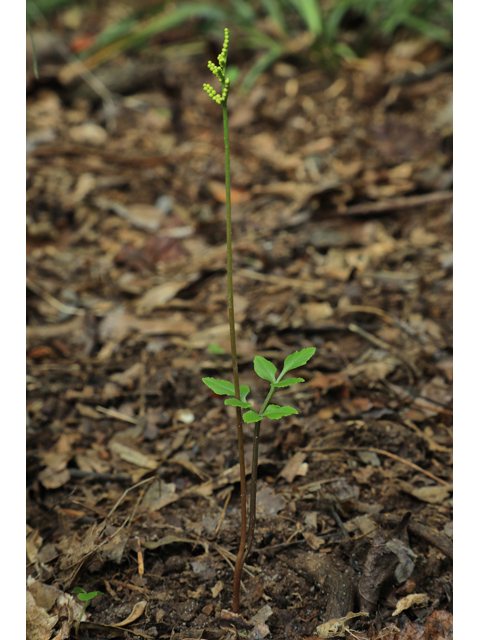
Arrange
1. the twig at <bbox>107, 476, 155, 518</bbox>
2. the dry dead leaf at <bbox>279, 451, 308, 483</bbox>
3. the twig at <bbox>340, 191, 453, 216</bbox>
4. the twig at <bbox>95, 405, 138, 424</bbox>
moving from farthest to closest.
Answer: the twig at <bbox>340, 191, 453, 216</bbox>, the twig at <bbox>95, 405, 138, 424</bbox>, the dry dead leaf at <bbox>279, 451, 308, 483</bbox>, the twig at <bbox>107, 476, 155, 518</bbox>

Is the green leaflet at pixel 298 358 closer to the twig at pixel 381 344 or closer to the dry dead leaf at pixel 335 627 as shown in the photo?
the dry dead leaf at pixel 335 627

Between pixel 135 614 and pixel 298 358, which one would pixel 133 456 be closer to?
pixel 135 614

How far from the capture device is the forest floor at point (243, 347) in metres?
1.36

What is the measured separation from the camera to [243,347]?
2305mm

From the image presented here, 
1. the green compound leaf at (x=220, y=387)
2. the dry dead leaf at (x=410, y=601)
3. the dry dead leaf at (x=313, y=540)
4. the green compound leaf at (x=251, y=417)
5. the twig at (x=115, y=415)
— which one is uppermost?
the green compound leaf at (x=220, y=387)

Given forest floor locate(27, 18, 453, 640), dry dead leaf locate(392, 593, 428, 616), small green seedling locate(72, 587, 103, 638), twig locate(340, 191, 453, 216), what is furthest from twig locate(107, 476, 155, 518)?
twig locate(340, 191, 453, 216)

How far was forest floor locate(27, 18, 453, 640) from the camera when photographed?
4.46ft

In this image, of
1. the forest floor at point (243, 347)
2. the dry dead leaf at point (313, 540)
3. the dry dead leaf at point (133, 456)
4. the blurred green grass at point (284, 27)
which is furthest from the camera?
the blurred green grass at point (284, 27)

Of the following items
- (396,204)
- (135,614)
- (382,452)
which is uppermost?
(396,204)

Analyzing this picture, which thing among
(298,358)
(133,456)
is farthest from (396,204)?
(298,358)

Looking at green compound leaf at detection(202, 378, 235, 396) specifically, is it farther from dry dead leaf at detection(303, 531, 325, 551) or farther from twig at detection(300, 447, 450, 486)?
twig at detection(300, 447, 450, 486)

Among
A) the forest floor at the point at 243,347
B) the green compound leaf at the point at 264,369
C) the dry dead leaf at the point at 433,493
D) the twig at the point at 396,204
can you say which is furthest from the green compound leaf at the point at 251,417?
the twig at the point at 396,204

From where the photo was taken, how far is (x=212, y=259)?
286cm

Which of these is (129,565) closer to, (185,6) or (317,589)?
(317,589)
